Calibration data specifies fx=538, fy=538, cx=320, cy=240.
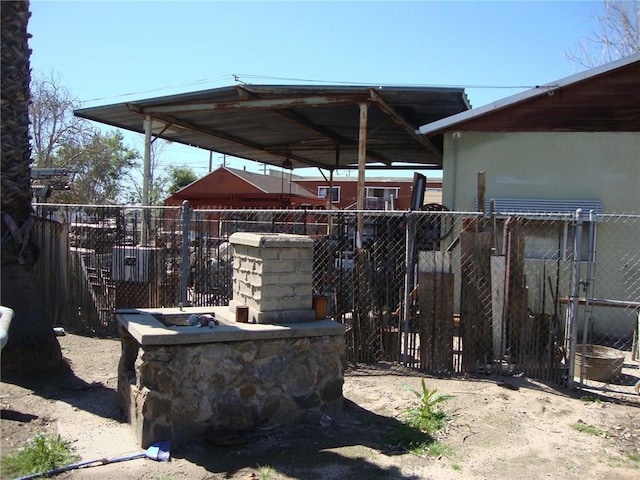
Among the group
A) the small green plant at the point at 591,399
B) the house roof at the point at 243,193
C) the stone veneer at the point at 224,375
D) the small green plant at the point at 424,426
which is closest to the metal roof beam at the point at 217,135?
the house roof at the point at 243,193

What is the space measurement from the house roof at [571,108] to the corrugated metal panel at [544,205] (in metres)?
1.23

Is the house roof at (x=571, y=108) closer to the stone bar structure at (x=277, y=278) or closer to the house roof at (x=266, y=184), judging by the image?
the stone bar structure at (x=277, y=278)

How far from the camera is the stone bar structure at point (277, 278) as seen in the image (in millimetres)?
4906

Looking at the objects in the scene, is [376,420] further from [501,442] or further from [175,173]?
[175,173]

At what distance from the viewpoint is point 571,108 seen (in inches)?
359

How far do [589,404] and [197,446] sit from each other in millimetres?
3999

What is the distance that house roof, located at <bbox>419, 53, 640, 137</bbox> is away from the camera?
29.0 feet

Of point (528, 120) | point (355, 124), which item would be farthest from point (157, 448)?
point (355, 124)

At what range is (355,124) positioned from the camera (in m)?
13.2

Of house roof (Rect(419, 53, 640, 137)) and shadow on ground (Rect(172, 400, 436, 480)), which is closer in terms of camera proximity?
shadow on ground (Rect(172, 400, 436, 480))

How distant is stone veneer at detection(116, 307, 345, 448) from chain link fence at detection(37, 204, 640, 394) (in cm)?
182

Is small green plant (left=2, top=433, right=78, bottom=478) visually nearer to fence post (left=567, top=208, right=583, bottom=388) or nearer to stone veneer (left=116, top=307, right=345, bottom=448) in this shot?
stone veneer (left=116, top=307, right=345, bottom=448)

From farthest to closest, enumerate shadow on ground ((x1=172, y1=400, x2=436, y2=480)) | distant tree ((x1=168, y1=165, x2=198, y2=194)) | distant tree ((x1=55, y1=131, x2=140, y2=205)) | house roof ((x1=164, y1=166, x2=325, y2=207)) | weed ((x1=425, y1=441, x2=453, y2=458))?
1. distant tree ((x1=168, y1=165, x2=198, y2=194))
2. distant tree ((x1=55, y1=131, x2=140, y2=205))
3. house roof ((x1=164, y1=166, x2=325, y2=207))
4. weed ((x1=425, y1=441, x2=453, y2=458))
5. shadow on ground ((x1=172, y1=400, x2=436, y2=480))

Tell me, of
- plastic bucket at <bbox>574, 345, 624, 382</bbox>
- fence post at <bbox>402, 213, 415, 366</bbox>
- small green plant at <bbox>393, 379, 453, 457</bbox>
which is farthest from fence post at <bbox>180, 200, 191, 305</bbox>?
plastic bucket at <bbox>574, 345, 624, 382</bbox>
